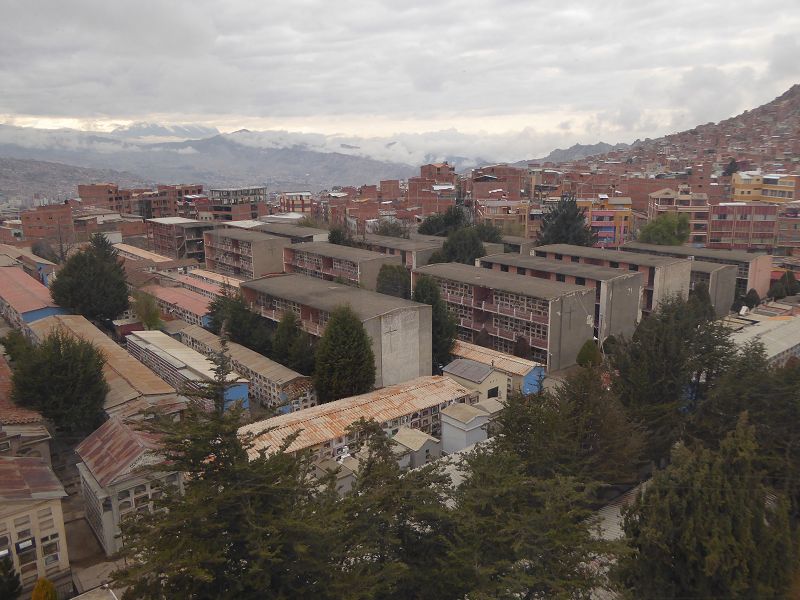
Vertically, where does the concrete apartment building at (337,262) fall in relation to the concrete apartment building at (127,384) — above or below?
above

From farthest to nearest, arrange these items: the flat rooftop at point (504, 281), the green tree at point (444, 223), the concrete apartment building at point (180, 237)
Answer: the concrete apartment building at point (180, 237) → the green tree at point (444, 223) → the flat rooftop at point (504, 281)

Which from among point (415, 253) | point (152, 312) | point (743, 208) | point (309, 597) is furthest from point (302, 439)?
point (743, 208)

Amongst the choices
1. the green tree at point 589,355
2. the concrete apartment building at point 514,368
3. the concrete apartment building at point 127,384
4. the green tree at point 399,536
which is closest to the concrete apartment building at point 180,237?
the concrete apartment building at point 127,384

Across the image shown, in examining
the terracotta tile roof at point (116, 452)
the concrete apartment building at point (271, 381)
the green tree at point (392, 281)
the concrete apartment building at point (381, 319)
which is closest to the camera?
the terracotta tile roof at point (116, 452)

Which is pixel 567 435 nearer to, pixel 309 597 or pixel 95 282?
pixel 309 597

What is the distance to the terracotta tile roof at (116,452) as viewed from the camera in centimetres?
1109

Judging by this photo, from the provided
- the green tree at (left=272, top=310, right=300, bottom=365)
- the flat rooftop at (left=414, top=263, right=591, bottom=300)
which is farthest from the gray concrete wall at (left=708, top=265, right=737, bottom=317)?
the green tree at (left=272, top=310, right=300, bottom=365)

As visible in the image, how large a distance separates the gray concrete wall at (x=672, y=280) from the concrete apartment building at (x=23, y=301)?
26.2 m

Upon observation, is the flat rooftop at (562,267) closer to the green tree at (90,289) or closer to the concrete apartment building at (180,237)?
the green tree at (90,289)

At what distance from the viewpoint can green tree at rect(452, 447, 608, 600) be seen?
7.65 meters

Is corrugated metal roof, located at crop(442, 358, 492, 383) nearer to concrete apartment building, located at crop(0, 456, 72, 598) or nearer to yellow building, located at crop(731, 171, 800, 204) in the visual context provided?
concrete apartment building, located at crop(0, 456, 72, 598)

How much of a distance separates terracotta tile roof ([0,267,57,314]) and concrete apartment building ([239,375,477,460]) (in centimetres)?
1548

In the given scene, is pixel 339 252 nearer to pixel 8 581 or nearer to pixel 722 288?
pixel 722 288

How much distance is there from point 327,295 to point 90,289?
1081cm
